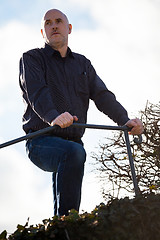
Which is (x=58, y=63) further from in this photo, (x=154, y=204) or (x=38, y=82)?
(x=154, y=204)

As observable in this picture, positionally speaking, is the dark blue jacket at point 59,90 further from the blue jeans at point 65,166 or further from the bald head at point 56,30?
the blue jeans at point 65,166

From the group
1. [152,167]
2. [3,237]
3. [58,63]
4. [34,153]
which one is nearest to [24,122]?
[34,153]

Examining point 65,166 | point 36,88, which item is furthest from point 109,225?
point 36,88

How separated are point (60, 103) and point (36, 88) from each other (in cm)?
32

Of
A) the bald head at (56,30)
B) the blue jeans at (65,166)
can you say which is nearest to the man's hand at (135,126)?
the blue jeans at (65,166)

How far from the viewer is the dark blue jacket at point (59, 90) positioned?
12.4ft

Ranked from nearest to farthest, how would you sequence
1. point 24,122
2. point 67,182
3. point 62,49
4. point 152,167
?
1. point 67,182
2. point 24,122
3. point 62,49
4. point 152,167

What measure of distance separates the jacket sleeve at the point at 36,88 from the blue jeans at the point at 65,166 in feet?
0.78

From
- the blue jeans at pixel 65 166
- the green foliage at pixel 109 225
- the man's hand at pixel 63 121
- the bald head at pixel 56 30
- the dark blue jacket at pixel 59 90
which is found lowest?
the green foliage at pixel 109 225

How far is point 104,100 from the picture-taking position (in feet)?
14.7

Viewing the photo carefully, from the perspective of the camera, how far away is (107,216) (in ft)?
9.32

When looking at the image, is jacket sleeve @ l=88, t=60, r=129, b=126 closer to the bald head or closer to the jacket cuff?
the bald head

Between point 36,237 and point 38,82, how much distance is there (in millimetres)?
1520

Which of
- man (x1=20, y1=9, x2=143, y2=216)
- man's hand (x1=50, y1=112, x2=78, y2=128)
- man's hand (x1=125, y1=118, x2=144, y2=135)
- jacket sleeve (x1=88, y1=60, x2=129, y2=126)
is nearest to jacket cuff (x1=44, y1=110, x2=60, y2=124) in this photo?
man (x1=20, y1=9, x2=143, y2=216)
